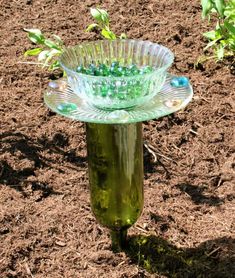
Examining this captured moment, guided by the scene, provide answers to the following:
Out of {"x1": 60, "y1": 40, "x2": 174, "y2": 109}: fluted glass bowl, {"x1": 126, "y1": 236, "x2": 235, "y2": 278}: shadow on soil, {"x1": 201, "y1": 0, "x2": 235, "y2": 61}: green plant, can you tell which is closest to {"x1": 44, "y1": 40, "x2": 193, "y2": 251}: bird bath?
{"x1": 60, "y1": 40, "x2": 174, "y2": 109}: fluted glass bowl

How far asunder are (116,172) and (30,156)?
3.01 feet

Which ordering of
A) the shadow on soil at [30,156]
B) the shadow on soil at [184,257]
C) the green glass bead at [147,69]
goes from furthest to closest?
the shadow on soil at [30,156]
the shadow on soil at [184,257]
the green glass bead at [147,69]

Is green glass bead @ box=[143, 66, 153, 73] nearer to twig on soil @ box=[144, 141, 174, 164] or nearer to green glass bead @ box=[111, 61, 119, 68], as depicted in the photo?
green glass bead @ box=[111, 61, 119, 68]

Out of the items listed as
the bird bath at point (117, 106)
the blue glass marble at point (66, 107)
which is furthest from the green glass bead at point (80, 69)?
the blue glass marble at point (66, 107)

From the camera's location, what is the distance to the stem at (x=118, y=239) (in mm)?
2446

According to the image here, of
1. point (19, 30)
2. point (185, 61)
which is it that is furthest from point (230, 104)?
point (19, 30)

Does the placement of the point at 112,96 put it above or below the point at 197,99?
above

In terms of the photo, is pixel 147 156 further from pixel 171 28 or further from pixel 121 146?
pixel 171 28

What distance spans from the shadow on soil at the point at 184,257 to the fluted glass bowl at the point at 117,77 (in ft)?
2.39

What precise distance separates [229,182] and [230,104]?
63 centimetres

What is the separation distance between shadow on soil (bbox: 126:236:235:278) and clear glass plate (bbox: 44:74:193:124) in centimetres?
70

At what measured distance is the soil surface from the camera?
2504mm

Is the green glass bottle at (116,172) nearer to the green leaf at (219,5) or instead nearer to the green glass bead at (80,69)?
the green glass bead at (80,69)

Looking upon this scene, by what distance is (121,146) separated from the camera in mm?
2172
